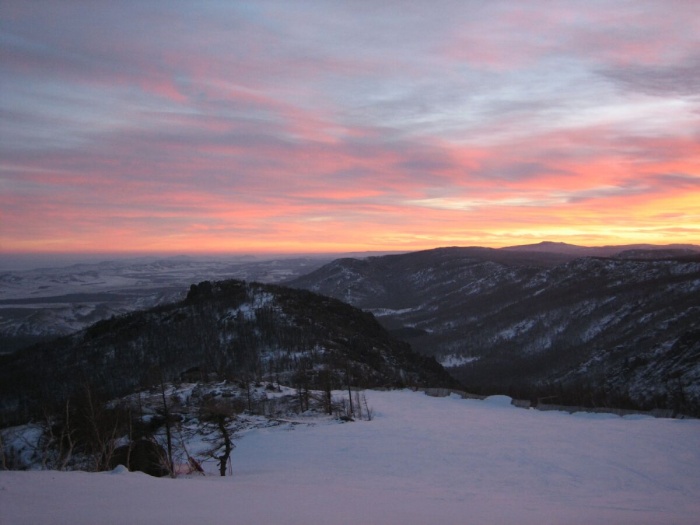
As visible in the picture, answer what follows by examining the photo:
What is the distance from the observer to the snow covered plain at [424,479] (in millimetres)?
10375

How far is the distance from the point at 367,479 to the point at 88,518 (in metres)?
12.6

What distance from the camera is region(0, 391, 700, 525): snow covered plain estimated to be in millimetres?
10375

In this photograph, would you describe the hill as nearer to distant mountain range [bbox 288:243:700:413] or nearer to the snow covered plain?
distant mountain range [bbox 288:243:700:413]

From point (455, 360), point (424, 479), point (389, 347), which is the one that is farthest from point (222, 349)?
point (455, 360)

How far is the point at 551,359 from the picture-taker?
118 metres

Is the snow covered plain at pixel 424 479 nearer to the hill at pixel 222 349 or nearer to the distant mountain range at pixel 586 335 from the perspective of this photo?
the distant mountain range at pixel 586 335

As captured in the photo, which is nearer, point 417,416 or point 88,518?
point 88,518

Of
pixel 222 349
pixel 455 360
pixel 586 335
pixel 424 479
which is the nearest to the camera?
pixel 424 479

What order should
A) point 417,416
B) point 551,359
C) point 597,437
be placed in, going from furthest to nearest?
point 551,359 → point 417,416 → point 597,437

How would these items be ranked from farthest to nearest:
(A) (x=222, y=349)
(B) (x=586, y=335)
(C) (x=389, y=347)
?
(B) (x=586, y=335) → (C) (x=389, y=347) → (A) (x=222, y=349)

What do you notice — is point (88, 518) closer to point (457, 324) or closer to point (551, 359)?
point (551, 359)

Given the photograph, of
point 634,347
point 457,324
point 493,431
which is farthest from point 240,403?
point 457,324

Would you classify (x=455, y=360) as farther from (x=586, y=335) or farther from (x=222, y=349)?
(x=222, y=349)

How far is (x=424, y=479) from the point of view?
19.9 metres
